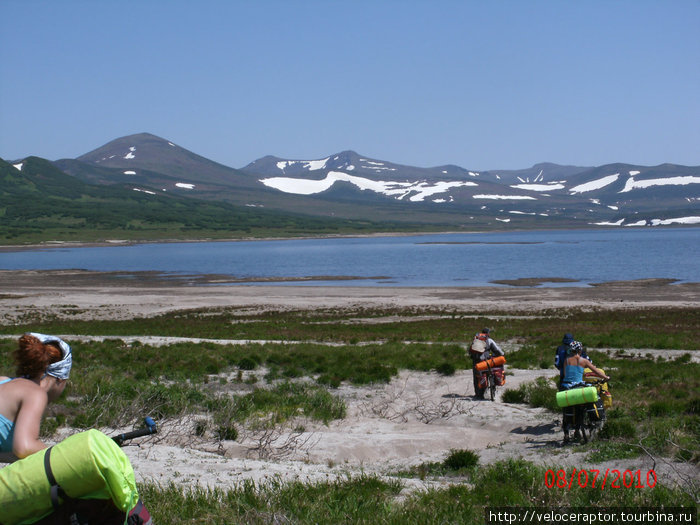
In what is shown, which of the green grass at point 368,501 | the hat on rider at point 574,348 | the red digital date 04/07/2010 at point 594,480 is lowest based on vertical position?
the red digital date 04/07/2010 at point 594,480

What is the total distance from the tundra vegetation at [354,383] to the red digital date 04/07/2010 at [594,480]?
0.20m

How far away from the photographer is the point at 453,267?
95.4 m

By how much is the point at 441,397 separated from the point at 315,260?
4047 inches

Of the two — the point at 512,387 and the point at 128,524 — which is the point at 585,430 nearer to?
the point at 512,387

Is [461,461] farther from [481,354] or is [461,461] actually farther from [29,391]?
[29,391]

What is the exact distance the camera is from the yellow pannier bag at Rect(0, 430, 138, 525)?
409cm

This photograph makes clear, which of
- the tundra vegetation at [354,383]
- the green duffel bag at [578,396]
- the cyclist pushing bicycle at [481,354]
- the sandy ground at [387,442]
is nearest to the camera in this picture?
the tundra vegetation at [354,383]

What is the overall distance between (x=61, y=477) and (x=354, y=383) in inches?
575

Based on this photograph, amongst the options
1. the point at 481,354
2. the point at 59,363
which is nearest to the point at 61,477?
the point at 59,363

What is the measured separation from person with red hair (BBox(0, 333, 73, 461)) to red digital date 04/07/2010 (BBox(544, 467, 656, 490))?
19.0ft

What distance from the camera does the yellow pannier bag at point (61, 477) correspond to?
4086 mm

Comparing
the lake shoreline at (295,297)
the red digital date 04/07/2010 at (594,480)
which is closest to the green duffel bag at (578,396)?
the red digital date 04/07/2010 at (594,480)

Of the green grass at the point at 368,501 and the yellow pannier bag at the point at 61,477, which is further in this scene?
the green grass at the point at 368,501

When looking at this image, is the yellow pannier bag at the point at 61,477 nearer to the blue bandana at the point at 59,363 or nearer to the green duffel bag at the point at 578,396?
the blue bandana at the point at 59,363
